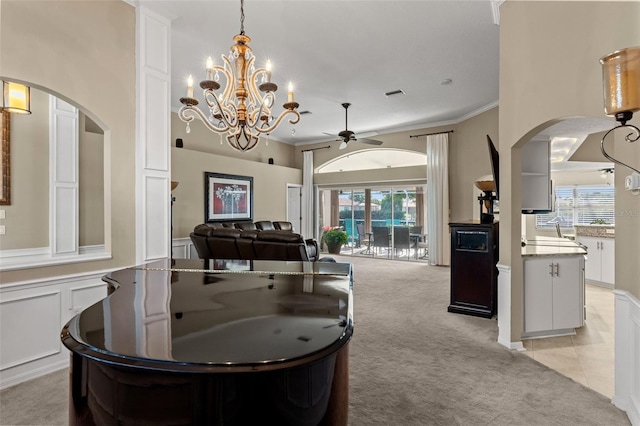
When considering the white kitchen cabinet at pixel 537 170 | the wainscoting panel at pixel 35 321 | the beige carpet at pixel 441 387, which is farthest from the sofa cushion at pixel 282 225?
the white kitchen cabinet at pixel 537 170

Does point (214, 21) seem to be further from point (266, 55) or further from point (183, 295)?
point (183, 295)

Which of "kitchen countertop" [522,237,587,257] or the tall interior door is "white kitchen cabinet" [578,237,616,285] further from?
the tall interior door

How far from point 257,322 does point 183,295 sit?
613 mm

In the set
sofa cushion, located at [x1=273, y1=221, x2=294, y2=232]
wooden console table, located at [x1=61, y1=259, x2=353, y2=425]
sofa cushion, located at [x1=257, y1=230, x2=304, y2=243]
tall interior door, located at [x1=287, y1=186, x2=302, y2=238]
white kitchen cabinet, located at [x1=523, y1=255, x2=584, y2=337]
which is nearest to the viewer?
wooden console table, located at [x1=61, y1=259, x2=353, y2=425]

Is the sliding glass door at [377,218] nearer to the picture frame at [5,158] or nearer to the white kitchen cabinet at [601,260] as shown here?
the white kitchen cabinet at [601,260]

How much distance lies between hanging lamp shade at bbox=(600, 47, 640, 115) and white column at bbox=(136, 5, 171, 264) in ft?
11.3

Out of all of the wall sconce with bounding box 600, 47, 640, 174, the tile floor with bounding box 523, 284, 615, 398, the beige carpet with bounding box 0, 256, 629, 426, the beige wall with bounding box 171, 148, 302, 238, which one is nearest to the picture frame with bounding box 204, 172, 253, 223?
the beige wall with bounding box 171, 148, 302, 238

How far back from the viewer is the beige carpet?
2055 millimetres

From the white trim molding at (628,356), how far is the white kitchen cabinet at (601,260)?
157 inches

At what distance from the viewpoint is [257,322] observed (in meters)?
1.30

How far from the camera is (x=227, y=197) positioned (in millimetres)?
7273

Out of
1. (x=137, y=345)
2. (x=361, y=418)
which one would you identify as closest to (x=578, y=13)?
(x=361, y=418)

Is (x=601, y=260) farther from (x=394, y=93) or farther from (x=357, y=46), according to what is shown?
(x=357, y=46)

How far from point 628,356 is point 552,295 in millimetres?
1257
